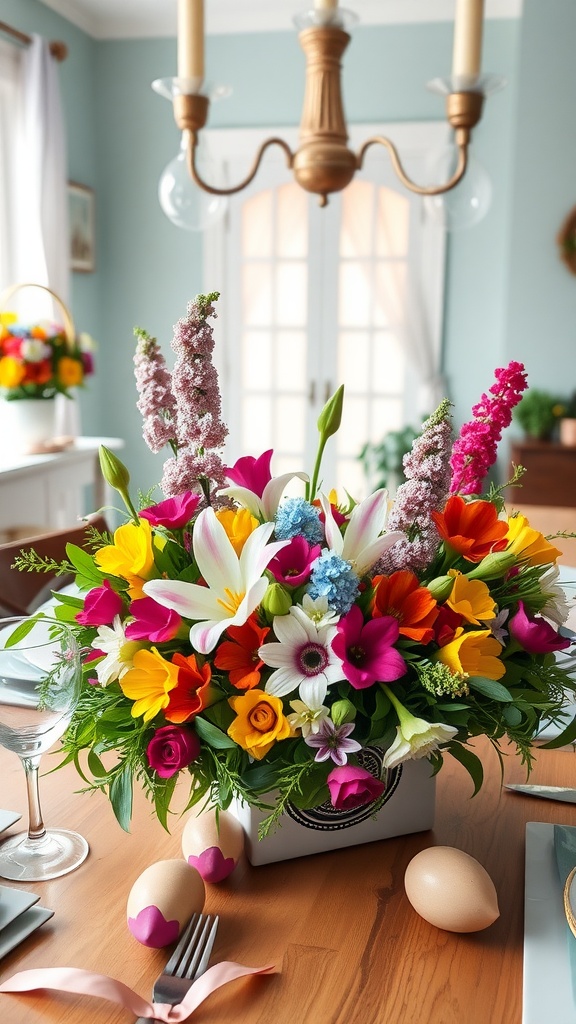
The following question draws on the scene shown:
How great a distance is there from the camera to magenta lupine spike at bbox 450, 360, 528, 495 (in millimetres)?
741

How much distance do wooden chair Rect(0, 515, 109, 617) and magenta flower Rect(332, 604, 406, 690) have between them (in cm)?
91

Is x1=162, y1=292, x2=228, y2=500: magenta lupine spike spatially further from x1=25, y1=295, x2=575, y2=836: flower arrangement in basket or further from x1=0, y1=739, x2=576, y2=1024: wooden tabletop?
x1=0, y1=739, x2=576, y2=1024: wooden tabletop

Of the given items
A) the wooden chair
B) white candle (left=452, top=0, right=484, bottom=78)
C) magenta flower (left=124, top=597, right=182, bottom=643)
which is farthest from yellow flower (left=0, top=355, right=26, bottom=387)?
magenta flower (left=124, top=597, right=182, bottom=643)

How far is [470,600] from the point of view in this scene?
27.3 inches

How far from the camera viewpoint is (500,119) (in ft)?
13.0

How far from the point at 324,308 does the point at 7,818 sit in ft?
12.4

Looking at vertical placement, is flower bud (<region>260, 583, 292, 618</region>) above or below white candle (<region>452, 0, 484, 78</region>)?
below

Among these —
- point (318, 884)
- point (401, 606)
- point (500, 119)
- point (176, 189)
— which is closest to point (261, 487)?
point (401, 606)

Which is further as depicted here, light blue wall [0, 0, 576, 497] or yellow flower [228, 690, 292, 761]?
light blue wall [0, 0, 576, 497]

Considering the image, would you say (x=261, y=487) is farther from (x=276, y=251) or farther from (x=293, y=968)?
(x=276, y=251)

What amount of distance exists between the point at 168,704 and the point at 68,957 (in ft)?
0.63

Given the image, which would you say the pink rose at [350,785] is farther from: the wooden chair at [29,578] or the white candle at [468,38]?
the white candle at [468,38]

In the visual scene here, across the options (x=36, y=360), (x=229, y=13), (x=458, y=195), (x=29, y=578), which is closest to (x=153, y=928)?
(x=29, y=578)

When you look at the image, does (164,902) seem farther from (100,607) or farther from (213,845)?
(100,607)
